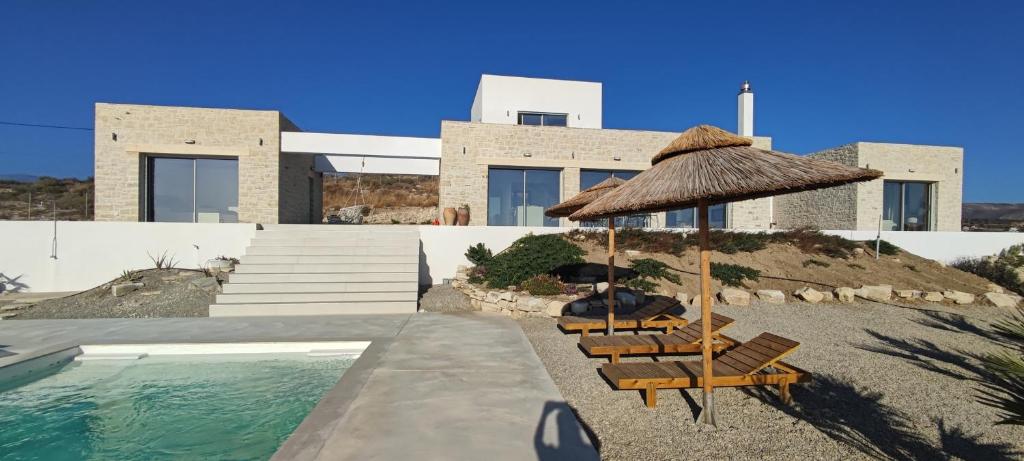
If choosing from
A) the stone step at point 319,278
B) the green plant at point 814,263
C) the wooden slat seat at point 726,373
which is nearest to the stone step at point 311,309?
the stone step at point 319,278

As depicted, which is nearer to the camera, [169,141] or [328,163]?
[169,141]

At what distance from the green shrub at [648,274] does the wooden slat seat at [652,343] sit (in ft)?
13.4

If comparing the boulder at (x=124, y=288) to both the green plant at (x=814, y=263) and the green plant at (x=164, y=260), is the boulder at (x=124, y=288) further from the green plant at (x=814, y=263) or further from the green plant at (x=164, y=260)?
the green plant at (x=814, y=263)

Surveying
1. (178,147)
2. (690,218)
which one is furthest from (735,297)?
(178,147)

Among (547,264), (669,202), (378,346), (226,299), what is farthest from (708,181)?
(226,299)

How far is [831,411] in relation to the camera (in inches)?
174

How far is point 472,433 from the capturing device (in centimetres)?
362

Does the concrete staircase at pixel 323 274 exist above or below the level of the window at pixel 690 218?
below

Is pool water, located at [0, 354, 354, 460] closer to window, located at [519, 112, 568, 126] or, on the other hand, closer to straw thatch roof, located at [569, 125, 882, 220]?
straw thatch roof, located at [569, 125, 882, 220]

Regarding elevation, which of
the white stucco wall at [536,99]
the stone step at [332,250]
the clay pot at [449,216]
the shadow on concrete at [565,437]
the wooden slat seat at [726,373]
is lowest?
the shadow on concrete at [565,437]

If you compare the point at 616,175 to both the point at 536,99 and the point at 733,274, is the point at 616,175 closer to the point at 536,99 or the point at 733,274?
the point at 536,99

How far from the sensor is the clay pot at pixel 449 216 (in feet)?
48.9

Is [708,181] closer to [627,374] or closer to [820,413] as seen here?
[627,374]

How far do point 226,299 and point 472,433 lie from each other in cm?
755
